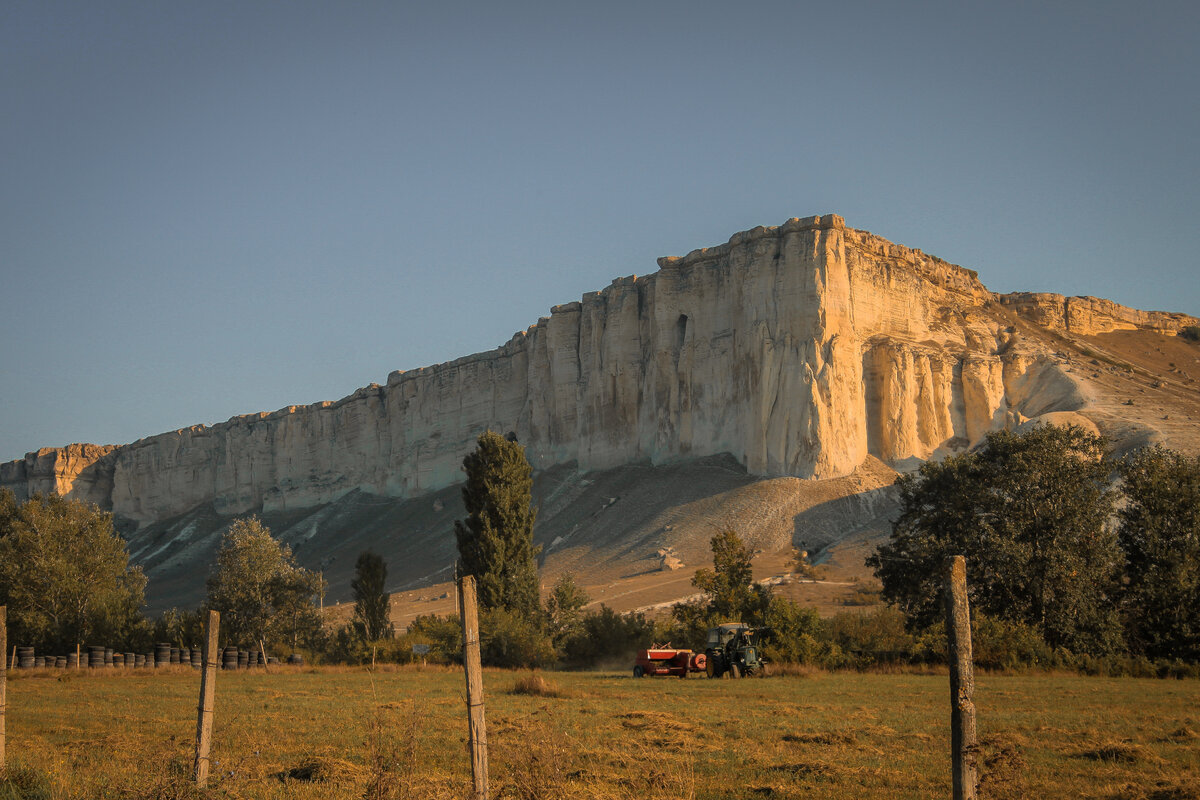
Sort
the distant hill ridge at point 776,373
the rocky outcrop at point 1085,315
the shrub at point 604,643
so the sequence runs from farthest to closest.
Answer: the rocky outcrop at point 1085,315 → the distant hill ridge at point 776,373 → the shrub at point 604,643

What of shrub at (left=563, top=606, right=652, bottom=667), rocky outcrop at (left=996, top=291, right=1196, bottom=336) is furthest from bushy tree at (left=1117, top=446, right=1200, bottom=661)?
rocky outcrop at (left=996, top=291, right=1196, bottom=336)

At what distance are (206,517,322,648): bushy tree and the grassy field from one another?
13.6 metres

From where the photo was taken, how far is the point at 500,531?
34.9 m

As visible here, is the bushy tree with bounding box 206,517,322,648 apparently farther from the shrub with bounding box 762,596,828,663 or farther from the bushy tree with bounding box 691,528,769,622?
the shrub with bounding box 762,596,828,663

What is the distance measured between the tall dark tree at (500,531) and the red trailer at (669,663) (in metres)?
8.29

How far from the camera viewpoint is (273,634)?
123ft

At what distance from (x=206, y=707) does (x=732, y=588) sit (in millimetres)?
22424

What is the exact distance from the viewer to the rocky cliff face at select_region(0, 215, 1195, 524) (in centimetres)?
6975

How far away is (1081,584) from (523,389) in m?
71.3

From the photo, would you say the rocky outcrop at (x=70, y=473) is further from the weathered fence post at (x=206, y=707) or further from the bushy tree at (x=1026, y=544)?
the weathered fence post at (x=206, y=707)

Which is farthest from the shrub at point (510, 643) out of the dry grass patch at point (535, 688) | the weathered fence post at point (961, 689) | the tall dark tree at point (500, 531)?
the weathered fence post at point (961, 689)

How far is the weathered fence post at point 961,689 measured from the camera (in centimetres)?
712

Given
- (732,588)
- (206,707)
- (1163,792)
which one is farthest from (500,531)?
(1163,792)

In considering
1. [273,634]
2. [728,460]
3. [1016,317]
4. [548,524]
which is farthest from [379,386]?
[273,634]
